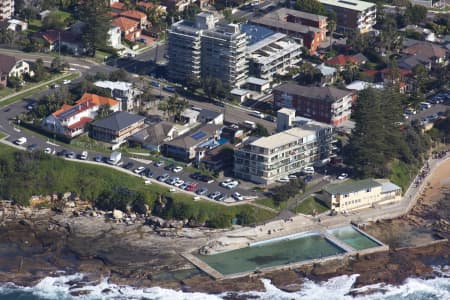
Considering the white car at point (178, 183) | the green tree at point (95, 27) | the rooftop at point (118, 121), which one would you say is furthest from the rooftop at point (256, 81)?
the white car at point (178, 183)

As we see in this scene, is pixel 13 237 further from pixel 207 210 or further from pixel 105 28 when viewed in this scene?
pixel 105 28

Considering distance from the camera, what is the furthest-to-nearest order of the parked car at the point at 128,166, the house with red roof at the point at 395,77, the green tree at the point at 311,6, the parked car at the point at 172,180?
the green tree at the point at 311,6, the house with red roof at the point at 395,77, the parked car at the point at 128,166, the parked car at the point at 172,180

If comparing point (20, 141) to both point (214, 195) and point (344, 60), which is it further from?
point (344, 60)

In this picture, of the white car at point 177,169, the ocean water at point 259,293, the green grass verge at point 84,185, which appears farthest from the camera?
the white car at point 177,169

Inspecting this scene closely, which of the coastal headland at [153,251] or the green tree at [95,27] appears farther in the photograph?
the green tree at [95,27]

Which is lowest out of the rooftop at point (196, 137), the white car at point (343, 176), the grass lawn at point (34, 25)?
the white car at point (343, 176)

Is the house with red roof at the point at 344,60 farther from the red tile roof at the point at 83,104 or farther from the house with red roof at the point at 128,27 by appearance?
the red tile roof at the point at 83,104

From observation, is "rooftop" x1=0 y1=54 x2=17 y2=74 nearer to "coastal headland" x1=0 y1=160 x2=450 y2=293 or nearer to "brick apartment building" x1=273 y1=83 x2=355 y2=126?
"coastal headland" x1=0 y1=160 x2=450 y2=293
